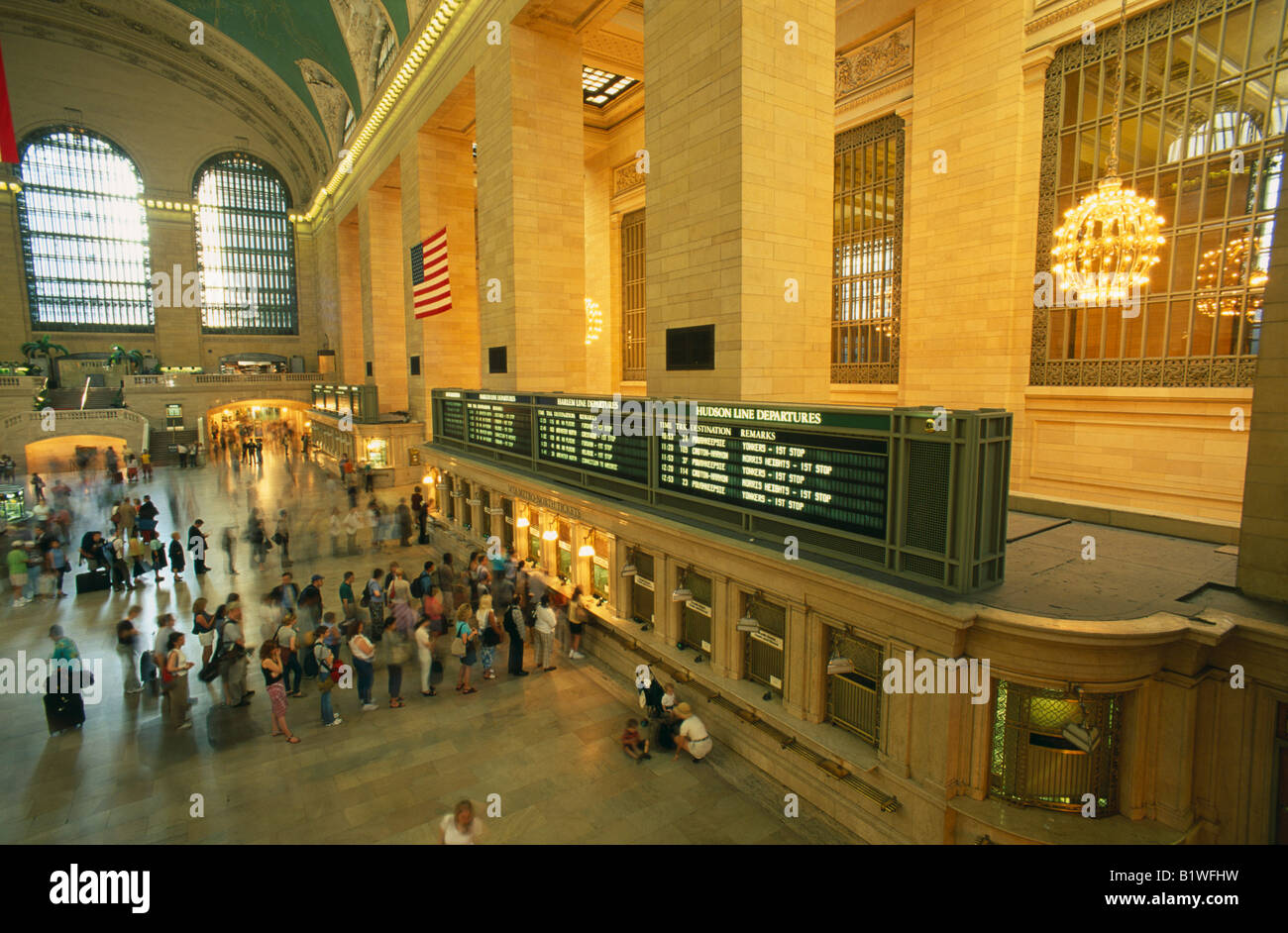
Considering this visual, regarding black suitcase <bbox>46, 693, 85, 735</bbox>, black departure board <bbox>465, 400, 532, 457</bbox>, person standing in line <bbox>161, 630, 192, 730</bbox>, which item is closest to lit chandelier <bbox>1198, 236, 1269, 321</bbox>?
black departure board <bbox>465, 400, 532, 457</bbox>

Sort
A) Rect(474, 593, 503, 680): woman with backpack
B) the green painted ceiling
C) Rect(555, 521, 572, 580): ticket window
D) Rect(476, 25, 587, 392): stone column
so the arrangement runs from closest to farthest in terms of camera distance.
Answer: Rect(474, 593, 503, 680): woman with backpack → Rect(555, 521, 572, 580): ticket window → Rect(476, 25, 587, 392): stone column → the green painted ceiling

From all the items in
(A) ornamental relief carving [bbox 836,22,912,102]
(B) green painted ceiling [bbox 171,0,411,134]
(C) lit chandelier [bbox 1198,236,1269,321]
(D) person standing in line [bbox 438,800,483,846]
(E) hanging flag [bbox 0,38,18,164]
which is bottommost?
(D) person standing in line [bbox 438,800,483,846]

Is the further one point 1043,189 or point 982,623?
point 1043,189

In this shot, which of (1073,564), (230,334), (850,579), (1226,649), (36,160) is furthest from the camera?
(230,334)

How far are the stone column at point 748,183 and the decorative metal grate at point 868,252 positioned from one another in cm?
555

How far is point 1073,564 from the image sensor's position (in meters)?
7.03

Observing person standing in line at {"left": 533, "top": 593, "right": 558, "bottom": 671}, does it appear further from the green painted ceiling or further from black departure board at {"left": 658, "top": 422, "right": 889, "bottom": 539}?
the green painted ceiling

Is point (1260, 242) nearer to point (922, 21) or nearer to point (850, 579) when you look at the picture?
point (922, 21)

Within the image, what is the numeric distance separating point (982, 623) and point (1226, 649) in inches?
74.5

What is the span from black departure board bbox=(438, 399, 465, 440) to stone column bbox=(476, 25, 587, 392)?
1623mm

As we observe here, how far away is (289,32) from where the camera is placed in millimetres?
29391

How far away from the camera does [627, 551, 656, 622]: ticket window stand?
9.88 m

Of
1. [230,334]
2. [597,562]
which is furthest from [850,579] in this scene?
[230,334]

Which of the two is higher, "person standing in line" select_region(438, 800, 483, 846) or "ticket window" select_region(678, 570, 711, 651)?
"ticket window" select_region(678, 570, 711, 651)
